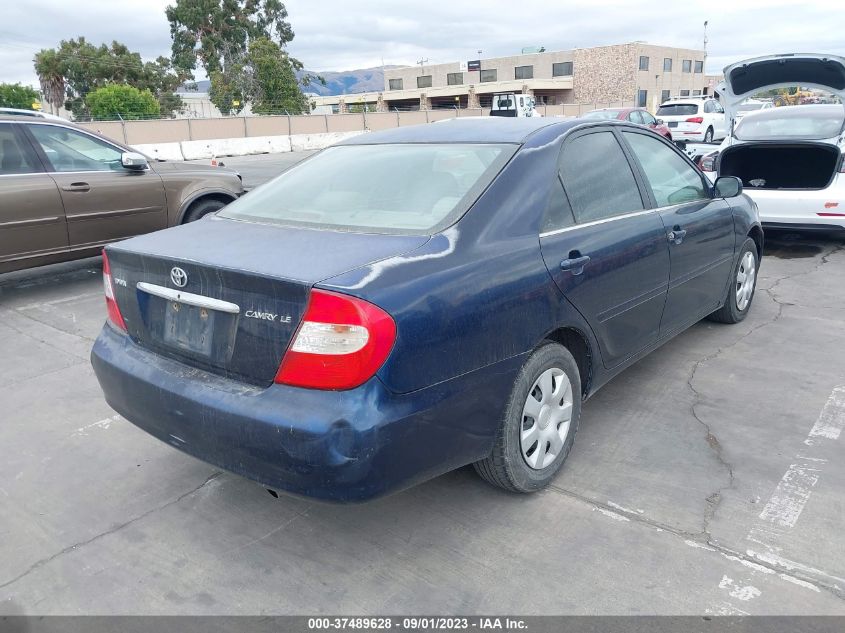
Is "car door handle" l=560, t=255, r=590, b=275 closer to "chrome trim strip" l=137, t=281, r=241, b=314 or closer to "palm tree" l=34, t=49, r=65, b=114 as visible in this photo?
"chrome trim strip" l=137, t=281, r=241, b=314

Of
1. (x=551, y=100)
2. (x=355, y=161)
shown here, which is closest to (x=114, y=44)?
(x=551, y=100)

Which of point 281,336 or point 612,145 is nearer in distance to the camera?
point 281,336

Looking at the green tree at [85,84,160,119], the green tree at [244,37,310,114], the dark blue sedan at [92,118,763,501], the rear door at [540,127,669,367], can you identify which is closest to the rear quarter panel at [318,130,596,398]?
the dark blue sedan at [92,118,763,501]

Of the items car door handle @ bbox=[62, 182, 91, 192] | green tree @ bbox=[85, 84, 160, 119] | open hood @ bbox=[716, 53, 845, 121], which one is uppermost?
green tree @ bbox=[85, 84, 160, 119]

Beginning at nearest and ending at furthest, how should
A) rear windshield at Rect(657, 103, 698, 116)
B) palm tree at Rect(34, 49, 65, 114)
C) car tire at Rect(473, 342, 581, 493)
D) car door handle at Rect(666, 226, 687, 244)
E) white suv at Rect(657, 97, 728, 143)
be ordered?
1. car tire at Rect(473, 342, 581, 493)
2. car door handle at Rect(666, 226, 687, 244)
3. white suv at Rect(657, 97, 728, 143)
4. rear windshield at Rect(657, 103, 698, 116)
5. palm tree at Rect(34, 49, 65, 114)

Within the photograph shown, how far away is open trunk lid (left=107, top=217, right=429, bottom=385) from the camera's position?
2.33m

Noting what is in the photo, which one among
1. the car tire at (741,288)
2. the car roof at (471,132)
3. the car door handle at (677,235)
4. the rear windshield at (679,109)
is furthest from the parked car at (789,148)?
the rear windshield at (679,109)

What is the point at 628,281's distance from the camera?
3404mm

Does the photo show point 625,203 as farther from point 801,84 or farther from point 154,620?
point 801,84

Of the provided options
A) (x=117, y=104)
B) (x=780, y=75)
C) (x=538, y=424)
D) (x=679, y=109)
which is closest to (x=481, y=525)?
(x=538, y=424)

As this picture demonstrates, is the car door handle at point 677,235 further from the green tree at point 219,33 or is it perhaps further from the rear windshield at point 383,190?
the green tree at point 219,33

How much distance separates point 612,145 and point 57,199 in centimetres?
512

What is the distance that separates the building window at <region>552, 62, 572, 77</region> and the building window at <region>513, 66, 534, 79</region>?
2724 millimetres

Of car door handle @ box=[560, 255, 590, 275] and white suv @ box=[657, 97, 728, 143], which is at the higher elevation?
white suv @ box=[657, 97, 728, 143]
